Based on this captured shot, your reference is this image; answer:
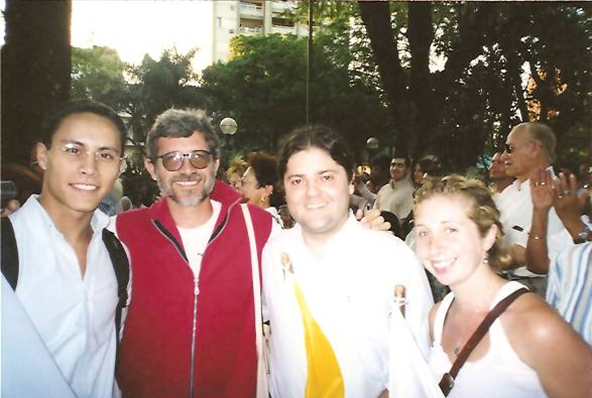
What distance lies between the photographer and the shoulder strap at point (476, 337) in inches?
78.2

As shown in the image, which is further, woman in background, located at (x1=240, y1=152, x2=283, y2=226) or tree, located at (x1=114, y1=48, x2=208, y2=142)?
tree, located at (x1=114, y1=48, x2=208, y2=142)

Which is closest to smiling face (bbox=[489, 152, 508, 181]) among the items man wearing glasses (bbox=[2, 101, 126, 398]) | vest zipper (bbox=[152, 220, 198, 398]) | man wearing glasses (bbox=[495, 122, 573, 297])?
man wearing glasses (bbox=[495, 122, 573, 297])

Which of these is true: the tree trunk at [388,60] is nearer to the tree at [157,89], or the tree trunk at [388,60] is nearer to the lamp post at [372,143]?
the lamp post at [372,143]

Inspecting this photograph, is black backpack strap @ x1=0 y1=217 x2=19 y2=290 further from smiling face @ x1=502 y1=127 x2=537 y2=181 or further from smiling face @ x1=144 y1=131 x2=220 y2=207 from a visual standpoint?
smiling face @ x1=502 y1=127 x2=537 y2=181

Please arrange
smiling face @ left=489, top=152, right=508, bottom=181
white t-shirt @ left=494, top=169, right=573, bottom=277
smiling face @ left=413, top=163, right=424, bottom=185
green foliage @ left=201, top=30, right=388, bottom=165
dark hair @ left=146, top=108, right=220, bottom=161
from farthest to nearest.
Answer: green foliage @ left=201, top=30, right=388, bottom=165, smiling face @ left=413, top=163, right=424, bottom=185, smiling face @ left=489, top=152, right=508, bottom=181, white t-shirt @ left=494, top=169, right=573, bottom=277, dark hair @ left=146, top=108, right=220, bottom=161

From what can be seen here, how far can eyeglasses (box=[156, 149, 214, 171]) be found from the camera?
2.79 metres

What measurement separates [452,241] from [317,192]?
0.72 meters

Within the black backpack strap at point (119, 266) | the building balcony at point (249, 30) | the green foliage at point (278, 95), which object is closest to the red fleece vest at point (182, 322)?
the black backpack strap at point (119, 266)

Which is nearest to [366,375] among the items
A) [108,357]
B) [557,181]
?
[108,357]

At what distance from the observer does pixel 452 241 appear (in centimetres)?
217

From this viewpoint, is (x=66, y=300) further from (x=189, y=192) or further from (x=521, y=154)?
(x=521, y=154)

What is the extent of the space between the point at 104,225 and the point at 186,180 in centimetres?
52

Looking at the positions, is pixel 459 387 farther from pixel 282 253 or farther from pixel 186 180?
pixel 186 180

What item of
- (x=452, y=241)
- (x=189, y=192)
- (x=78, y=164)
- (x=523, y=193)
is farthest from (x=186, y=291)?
(x=523, y=193)
